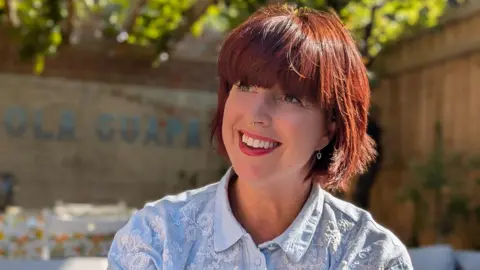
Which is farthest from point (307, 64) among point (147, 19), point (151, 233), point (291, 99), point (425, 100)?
point (425, 100)

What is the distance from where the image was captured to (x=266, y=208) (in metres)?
1.22

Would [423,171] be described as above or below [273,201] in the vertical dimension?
below

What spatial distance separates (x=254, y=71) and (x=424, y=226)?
11.2ft

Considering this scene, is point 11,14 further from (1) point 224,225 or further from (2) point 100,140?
(1) point 224,225

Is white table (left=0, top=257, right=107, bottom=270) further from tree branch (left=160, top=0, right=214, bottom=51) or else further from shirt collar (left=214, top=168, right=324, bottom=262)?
tree branch (left=160, top=0, right=214, bottom=51)

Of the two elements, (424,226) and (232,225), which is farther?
(424,226)

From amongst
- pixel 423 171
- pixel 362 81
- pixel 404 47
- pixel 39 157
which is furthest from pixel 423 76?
pixel 362 81

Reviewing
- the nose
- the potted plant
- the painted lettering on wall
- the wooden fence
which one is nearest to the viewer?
the nose

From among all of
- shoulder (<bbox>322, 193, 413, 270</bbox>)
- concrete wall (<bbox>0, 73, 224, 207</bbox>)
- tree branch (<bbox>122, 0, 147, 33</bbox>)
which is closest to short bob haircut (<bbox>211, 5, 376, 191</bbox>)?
shoulder (<bbox>322, 193, 413, 270</bbox>)

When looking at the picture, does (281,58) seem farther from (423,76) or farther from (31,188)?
(31,188)

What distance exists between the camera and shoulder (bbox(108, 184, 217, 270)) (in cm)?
114

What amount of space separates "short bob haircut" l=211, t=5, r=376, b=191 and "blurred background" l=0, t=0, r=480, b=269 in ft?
6.41

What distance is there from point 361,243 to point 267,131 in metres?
0.29

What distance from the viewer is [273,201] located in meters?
1.22
